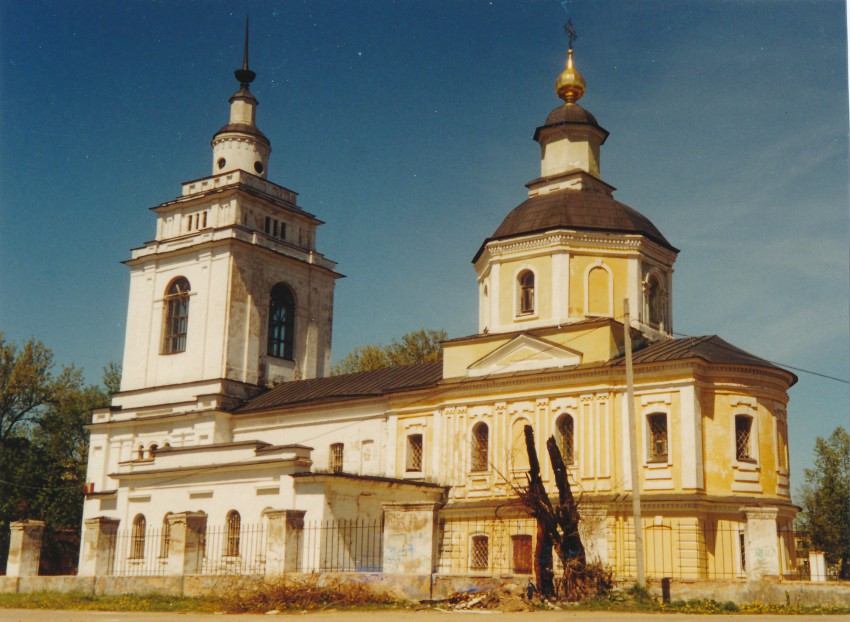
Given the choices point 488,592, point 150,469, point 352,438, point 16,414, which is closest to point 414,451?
point 352,438

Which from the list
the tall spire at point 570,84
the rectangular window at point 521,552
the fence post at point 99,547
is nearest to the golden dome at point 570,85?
the tall spire at point 570,84

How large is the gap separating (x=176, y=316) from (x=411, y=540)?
2440 cm

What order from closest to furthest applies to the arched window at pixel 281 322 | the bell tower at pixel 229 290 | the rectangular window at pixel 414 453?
the rectangular window at pixel 414 453, the bell tower at pixel 229 290, the arched window at pixel 281 322

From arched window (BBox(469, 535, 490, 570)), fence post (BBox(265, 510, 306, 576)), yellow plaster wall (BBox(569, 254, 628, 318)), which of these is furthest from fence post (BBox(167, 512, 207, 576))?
yellow plaster wall (BBox(569, 254, 628, 318))

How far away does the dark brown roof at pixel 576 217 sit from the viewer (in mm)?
31359

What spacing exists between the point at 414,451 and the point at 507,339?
194 inches

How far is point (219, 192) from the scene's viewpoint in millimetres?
40750

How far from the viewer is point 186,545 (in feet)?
74.1

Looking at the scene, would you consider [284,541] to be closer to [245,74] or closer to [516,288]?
[516,288]

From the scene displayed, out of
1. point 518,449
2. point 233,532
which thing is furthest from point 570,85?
point 233,532

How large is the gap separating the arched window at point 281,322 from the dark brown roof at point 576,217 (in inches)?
461

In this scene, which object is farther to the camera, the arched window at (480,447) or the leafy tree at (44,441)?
the leafy tree at (44,441)

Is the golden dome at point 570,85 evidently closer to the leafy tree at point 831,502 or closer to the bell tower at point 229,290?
the bell tower at point 229,290

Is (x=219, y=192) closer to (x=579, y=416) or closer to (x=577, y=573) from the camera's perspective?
(x=579, y=416)
